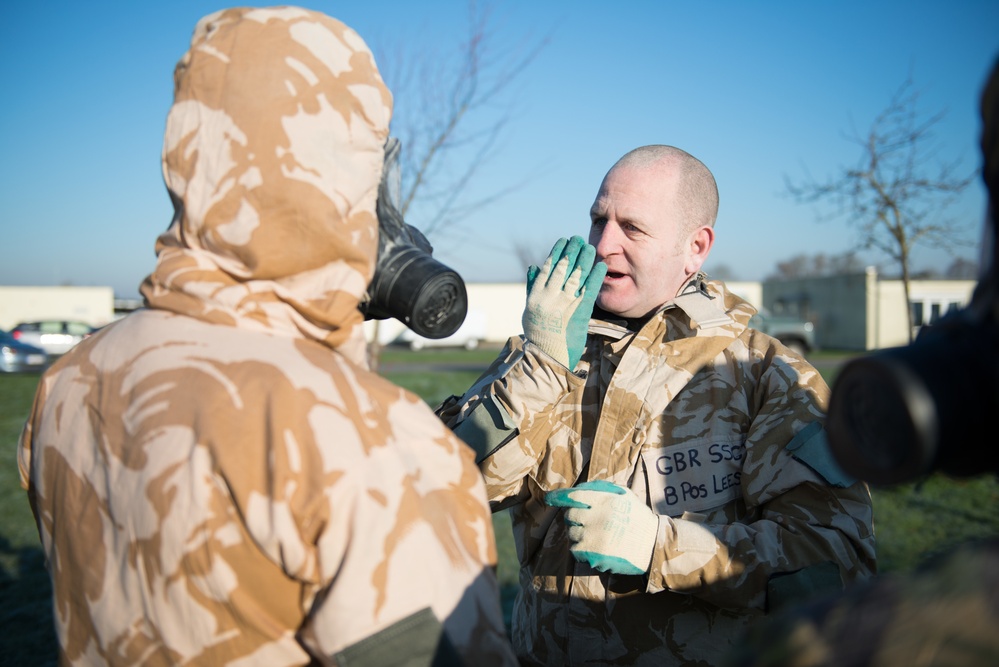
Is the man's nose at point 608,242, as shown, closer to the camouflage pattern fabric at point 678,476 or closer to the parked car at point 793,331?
the camouflage pattern fabric at point 678,476

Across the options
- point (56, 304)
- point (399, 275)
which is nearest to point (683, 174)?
point (399, 275)

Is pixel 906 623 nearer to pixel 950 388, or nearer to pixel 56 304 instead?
pixel 950 388

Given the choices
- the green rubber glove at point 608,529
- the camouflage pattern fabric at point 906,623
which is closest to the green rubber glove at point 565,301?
the green rubber glove at point 608,529

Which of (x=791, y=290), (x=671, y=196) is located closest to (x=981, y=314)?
(x=671, y=196)

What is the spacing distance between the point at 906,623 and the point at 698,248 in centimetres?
210

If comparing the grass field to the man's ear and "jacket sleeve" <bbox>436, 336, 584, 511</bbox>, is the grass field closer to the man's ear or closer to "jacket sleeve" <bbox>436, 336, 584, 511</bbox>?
the man's ear

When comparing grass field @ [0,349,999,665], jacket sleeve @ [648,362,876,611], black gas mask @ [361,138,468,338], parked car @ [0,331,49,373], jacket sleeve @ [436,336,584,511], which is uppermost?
black gas mask @ [361,138,468,338]

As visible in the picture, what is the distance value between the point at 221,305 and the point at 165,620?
513 millimetres

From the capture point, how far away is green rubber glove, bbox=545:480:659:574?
1932mm

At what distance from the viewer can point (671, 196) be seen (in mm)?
2547

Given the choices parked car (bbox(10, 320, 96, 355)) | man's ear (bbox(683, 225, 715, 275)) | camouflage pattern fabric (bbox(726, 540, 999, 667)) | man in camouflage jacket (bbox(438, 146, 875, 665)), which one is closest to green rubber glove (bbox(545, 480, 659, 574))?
man in camouflage jacket (bbox(438, 146, 875, 665))

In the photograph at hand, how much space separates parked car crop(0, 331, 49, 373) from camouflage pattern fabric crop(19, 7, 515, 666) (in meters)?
20.6

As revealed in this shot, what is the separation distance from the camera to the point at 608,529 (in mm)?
1933

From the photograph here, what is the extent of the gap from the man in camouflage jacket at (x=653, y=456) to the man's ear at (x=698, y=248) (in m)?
0.04
